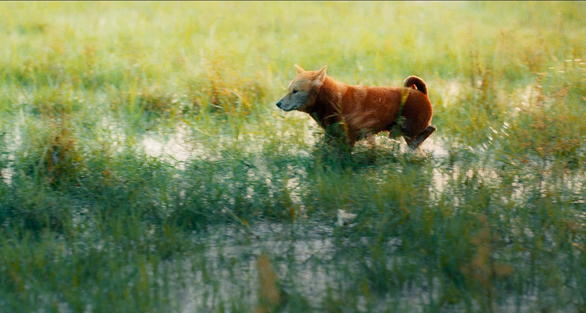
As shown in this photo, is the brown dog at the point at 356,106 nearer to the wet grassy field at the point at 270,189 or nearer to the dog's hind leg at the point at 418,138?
the dog's hind leg at the point at 418,138

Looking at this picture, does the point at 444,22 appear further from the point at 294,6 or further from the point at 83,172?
the point at 83,172

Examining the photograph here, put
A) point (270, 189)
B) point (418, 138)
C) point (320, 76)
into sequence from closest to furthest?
point (270, 189), point (320, 76), point (418, 138)

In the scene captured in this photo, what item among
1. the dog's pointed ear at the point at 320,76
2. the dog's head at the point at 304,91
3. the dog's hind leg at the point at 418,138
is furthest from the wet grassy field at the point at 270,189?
the dog's pointed ear at the point at 320,76

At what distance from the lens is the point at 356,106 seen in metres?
4.21

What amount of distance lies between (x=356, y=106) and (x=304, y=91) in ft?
1.38

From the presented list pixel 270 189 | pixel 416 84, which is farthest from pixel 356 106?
pixel 270 189

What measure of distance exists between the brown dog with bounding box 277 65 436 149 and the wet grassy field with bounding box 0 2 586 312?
0.67ft

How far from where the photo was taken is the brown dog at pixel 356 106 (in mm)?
4176

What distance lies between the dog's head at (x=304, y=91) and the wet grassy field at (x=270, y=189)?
0.37m

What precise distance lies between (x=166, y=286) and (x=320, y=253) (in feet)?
2.90

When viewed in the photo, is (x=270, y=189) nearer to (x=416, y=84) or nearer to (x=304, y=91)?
(x=304, y=91)

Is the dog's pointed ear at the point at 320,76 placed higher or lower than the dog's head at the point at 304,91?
higher

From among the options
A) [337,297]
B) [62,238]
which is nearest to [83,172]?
[62,238]

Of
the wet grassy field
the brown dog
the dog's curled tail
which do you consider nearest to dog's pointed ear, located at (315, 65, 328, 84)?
the brown dog
